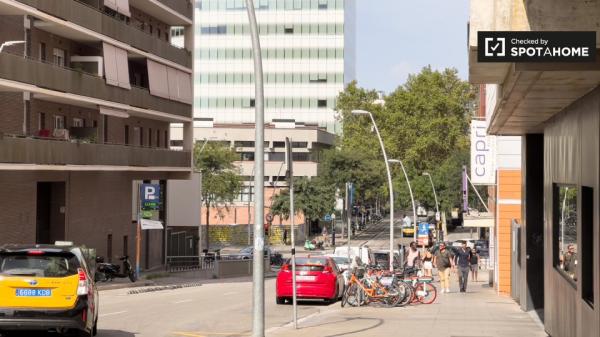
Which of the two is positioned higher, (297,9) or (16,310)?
(297,9)

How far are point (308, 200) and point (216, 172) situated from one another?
8.95 metres

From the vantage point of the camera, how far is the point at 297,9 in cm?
13312

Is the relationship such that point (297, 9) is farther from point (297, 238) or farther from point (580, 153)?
point (580, 153)

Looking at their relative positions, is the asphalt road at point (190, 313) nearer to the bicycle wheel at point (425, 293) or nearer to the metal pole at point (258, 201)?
the bicycle wheel at point (425, 293)

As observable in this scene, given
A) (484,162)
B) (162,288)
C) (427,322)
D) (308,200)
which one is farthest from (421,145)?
(427,322)

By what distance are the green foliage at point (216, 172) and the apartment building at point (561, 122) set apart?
246ft

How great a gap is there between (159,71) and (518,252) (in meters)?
29.2

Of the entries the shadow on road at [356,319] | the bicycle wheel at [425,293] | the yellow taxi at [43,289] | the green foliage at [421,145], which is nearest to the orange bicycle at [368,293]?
the bicycle wheel at [425,293]

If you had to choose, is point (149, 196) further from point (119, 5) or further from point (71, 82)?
point (119, 5)

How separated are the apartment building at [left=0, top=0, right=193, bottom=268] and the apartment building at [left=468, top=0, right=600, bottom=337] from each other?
20243mm

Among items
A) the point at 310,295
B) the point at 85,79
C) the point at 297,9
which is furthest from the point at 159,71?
the point at 297,9

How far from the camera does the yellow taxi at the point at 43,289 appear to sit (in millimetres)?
15828

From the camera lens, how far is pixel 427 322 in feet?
73.1

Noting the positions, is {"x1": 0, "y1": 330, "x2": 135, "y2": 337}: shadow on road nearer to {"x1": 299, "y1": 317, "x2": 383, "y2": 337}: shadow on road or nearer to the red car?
{"x1": 299, "y1": 317, "x2": 383, "y2": 337}: shadow on road
